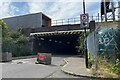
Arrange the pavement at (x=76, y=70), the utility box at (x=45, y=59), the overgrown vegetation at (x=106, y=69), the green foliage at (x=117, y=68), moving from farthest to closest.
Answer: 1. the utility box at (x=45, y=59)
2. the pavement at (x=76, y=70)
3. the green foliage at (x=117, y=68)
4. the overgrown vegetation at (x=106, y=69)

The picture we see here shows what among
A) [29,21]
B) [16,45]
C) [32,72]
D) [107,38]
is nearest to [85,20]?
[107,38]

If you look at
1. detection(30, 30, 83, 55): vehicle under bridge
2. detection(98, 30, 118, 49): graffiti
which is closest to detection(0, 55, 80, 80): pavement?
detection(98, 30, 118, 49): graffiti

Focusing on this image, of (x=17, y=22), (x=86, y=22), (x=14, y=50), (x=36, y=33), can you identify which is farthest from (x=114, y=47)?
(x=17, y=22)

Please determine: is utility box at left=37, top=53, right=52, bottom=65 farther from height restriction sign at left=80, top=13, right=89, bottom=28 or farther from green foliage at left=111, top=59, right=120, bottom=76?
green foliage at left=111, top=59, right=120, bottom=76

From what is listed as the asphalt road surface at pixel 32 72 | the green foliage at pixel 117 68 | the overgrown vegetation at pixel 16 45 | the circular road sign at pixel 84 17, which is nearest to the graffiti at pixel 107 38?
the circular road sign at pixel 84 17

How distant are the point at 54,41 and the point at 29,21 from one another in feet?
28.5

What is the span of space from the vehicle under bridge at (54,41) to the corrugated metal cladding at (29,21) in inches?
152

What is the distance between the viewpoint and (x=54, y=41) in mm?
54094

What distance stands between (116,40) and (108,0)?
9.98 metres

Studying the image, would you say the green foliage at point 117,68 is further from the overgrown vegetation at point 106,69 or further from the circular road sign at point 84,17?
the circular road sign at point 84,17

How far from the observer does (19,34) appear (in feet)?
137

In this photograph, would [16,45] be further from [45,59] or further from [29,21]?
[45,59]

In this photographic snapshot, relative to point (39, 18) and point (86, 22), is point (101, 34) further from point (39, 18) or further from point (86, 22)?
point (39, 18)

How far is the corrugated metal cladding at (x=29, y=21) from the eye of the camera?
48.1 meters
